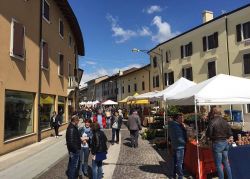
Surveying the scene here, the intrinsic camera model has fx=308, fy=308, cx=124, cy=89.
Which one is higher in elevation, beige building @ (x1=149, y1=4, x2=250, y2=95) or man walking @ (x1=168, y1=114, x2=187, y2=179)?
beige building @ (x1=149, y1=4, x2=250, y2=95)

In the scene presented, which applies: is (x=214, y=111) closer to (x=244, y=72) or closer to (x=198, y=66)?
(x=244, y=72)

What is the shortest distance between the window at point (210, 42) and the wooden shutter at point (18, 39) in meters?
20.7

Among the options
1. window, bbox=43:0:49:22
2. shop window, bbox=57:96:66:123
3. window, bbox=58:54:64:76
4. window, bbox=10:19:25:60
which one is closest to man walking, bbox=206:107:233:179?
window, bbox=10:19:25:60

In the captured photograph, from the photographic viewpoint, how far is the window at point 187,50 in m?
33.6

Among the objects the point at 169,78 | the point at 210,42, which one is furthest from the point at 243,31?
the point at 169,78

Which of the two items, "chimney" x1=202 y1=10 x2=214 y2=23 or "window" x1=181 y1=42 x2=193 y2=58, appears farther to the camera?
"chimney" x1=202 y1=10 x2=214 y2=23

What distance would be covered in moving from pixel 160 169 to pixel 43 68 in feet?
34.2

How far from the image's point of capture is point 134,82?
5312 centimetres

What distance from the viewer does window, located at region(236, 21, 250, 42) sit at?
1020 inches

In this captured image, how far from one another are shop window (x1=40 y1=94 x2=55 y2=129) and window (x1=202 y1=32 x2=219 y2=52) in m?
17.2

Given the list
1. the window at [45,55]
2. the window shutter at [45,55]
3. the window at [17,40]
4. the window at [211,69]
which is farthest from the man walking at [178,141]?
the window at [211,69]

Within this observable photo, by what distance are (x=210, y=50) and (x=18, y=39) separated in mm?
21560

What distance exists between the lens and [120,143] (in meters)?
15.6

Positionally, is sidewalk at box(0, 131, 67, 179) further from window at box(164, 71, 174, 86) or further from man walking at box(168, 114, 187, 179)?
window at box(164, 71, 174, 86)
